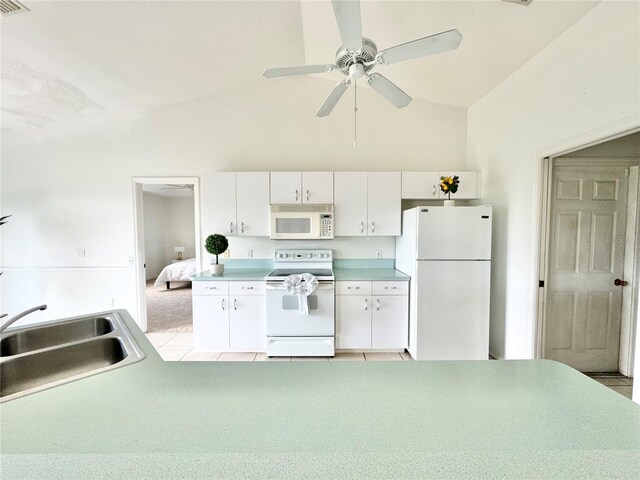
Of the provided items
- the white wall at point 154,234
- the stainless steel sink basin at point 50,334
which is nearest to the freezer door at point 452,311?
the stainless steel sink basin at point 50,334

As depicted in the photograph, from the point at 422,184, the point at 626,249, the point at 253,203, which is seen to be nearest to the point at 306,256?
the point at 253,203

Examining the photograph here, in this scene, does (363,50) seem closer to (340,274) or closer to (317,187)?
(317,187)

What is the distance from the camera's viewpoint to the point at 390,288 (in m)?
2.94

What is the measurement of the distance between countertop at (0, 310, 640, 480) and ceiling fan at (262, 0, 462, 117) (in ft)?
5.00

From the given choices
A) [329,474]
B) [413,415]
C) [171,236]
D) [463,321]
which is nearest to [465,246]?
[463,321]

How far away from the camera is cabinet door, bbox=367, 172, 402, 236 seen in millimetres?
3188

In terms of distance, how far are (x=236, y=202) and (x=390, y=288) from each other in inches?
77.7

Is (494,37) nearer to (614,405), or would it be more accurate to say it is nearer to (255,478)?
(614,405)

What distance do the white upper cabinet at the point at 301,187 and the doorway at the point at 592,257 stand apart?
6.72 feet

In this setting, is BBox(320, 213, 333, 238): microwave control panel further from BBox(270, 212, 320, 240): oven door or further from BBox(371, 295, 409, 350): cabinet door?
BBox(371, 295, 409, 350): cabinet door

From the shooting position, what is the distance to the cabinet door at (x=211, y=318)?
2986mm

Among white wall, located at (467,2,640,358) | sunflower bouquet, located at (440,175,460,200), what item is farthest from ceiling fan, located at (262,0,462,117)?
sunflower bouquet, located at (440,175,460,200)

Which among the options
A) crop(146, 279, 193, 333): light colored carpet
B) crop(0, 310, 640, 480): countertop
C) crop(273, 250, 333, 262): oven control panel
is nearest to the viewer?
crop(0, 310, 640, 480): countertop

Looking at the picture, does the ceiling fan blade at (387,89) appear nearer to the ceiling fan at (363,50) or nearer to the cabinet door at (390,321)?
the ceiling fan at (363,50)
